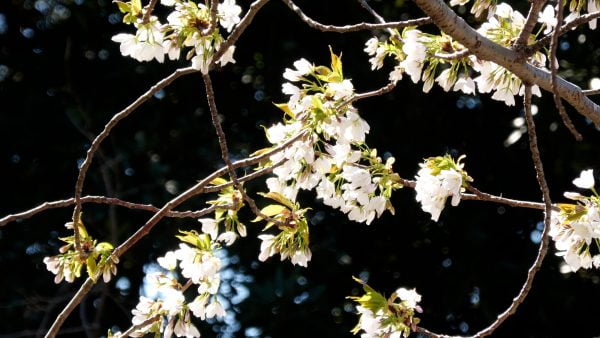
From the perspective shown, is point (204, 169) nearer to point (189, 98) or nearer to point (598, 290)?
point (189, 98)

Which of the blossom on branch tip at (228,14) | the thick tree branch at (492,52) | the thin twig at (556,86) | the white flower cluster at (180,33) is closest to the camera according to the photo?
the thin twig at (556,86)

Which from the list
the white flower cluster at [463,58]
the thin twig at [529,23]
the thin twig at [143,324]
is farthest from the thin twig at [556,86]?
the thin twig at [143,324]

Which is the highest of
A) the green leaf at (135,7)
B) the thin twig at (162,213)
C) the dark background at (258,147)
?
the green leaf at (135,7)

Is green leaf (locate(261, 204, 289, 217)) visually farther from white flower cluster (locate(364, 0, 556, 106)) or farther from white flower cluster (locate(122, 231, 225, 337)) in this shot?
white flower cluster (locate(364, 0, 556, 106))

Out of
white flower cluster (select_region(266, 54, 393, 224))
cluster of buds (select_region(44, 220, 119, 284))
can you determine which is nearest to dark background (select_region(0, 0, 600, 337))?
white flower cluster (select_region(266, 54, 393, 224))

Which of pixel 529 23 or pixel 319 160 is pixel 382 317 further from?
pixel 529 23

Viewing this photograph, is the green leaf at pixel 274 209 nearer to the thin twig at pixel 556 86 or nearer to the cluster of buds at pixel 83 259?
the cluster of buds at pixel 83 259

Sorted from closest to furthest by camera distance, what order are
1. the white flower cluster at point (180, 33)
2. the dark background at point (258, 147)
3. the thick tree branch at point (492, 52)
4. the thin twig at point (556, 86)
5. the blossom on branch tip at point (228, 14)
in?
the thin twig at point (556, 86) → the thick tree branch at point (492, 52) → the white flower cluster at point (180, 33) → the blossom on branch tip at point (228, 14) → the dark background at point (258, 147)
